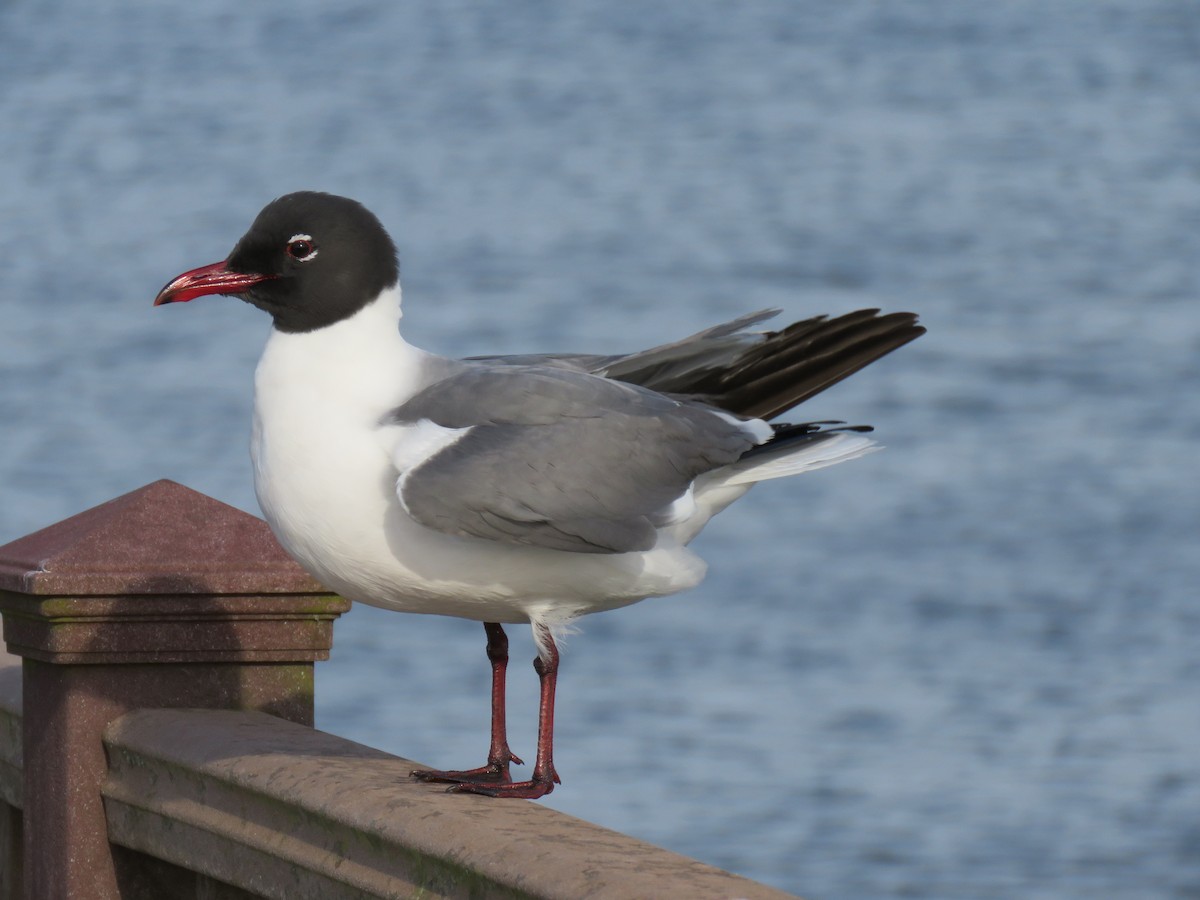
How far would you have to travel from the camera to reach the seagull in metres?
3.66

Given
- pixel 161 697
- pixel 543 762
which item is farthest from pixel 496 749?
pixel 161 697

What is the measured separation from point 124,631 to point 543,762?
0.88 metres

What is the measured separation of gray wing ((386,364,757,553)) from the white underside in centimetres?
5

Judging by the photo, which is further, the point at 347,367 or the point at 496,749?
the point at 496,749

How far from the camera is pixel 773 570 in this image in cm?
1474

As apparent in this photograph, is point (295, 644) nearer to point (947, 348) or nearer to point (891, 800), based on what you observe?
point (891, 800)

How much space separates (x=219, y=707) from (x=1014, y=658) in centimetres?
1014

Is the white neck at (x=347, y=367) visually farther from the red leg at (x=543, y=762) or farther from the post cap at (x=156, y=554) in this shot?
the red leg at (x=543, y=762)

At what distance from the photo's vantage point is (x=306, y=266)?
393cm

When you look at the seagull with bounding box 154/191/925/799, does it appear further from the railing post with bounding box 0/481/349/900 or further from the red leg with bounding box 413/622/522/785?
the railing post with bounding box 0/481/349/900

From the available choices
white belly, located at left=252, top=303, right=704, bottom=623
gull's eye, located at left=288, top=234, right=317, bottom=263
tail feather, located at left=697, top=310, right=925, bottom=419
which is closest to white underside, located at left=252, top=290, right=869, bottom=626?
white belly, located at left=252, top=303, right=704, bottom=623

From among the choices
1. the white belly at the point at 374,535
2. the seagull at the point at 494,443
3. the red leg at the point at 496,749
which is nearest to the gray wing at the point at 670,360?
the seagull at the point at 494,443

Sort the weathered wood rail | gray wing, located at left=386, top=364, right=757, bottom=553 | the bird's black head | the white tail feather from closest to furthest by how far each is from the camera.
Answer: gray wing, located at left=386, top=364, right=757, bottom=553, the weathered wood rail, the bird's black head, the white tail feather

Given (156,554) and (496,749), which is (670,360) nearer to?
(496,749)
